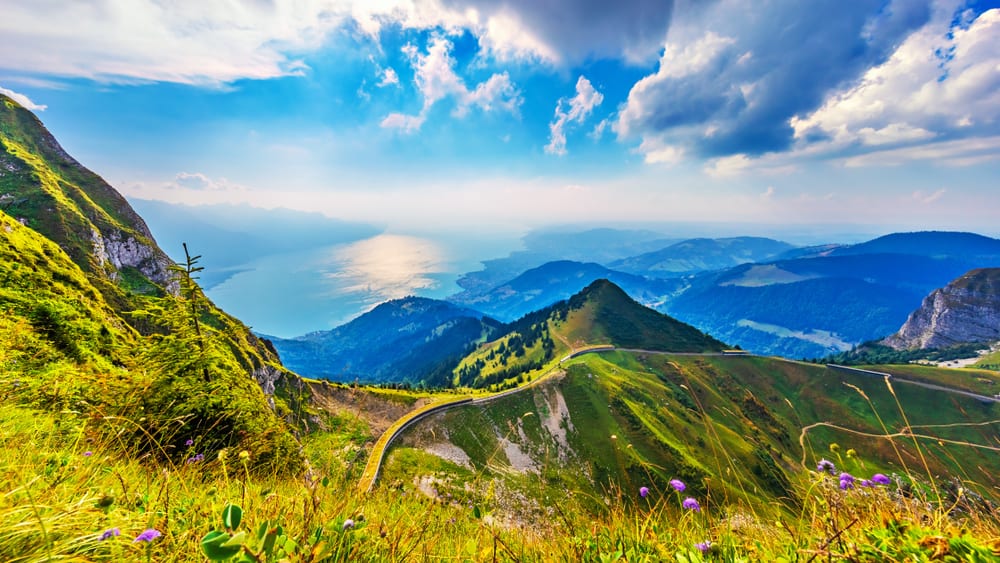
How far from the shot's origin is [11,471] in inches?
119

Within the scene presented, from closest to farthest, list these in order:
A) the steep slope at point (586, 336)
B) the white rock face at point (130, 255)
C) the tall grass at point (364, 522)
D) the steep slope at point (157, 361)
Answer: the tall grass at point (364, 522), the steep slope at point (157, 361), the white rock face at point (130, 255), the steep slope at point (586, 336)

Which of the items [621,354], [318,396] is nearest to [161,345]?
[318,396]

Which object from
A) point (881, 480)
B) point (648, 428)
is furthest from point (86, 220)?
point (648, 428)

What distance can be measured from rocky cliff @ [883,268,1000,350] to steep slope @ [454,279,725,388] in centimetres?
16858

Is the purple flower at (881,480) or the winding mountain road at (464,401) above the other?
the purple flower at (881,480)

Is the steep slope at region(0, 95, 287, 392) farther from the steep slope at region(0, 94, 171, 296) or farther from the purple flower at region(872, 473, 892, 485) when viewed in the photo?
the purple flower at region(872, 473, 892, 485)

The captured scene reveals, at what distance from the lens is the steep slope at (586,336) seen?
339 ft

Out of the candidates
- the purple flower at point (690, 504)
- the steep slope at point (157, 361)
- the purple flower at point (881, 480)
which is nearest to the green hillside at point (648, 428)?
the steep slope at point (157, 361)

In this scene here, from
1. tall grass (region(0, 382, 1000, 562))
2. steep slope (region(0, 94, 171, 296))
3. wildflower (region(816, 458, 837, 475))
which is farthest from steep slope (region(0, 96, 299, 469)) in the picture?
steep slope (region(0, 94, 171, 296))

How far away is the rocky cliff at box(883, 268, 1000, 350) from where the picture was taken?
596ft

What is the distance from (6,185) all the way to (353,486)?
88.1 meters

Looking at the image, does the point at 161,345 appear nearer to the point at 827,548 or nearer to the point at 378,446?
the point at 827,548

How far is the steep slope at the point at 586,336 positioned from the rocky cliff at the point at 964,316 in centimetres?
16858

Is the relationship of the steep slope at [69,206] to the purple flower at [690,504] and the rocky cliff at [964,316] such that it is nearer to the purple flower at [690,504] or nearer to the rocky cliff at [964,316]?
the purple flower at [690,504]
